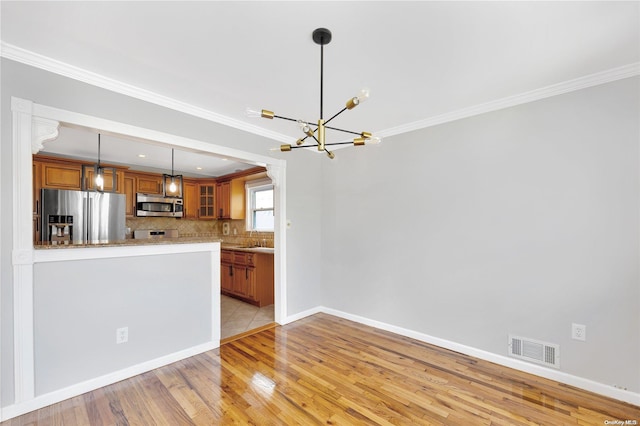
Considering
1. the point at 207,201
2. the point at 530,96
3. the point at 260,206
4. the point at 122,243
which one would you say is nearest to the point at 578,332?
the point at 530,96

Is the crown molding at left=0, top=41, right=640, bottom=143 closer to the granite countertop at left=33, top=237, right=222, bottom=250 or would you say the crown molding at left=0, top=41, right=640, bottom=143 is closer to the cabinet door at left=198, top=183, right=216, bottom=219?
the granite countertop at left=33, top=237, right=222, bottom=250

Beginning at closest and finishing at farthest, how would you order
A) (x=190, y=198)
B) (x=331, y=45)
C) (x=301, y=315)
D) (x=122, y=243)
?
1. (x=331, y=45)
2. (x=122, y=243)
3. (x=301, y=315)
4. (x=190, y=198)

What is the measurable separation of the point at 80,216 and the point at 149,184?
1.59 metres

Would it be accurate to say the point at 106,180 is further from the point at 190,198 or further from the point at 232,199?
the point at 232,199

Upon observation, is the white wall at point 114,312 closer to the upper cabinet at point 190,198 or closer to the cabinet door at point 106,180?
the cabinet door at point 106,180

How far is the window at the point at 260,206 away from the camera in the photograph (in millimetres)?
5656

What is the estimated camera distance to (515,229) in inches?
105

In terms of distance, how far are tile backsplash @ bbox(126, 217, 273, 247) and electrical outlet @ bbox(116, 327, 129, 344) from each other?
296cm

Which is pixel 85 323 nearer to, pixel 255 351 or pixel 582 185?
pixel 255 351

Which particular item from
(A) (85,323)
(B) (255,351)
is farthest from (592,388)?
(A) (85,323)

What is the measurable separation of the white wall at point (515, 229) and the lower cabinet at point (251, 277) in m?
1.59

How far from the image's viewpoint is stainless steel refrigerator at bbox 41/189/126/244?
12.5ft

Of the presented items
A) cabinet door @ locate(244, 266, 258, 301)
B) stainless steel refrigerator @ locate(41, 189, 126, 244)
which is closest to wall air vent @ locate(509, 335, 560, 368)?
cabinet door @ locate(244, 266, 258, 301)

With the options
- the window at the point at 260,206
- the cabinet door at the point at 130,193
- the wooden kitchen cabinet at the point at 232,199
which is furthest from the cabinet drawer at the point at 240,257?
the cabinet door at the point at 130,193
